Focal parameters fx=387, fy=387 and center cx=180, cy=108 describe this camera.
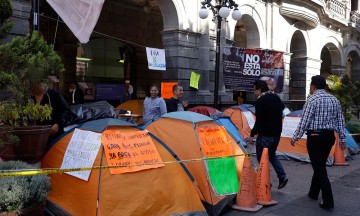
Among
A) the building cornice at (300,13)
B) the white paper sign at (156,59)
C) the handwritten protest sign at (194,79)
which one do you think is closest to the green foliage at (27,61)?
the white paper sign at (156,59)

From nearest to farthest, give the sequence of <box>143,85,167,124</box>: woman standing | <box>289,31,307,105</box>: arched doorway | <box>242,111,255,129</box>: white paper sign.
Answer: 1. <box>143,85,167,124</box>: woman standing
2. <box>242,111,255,129</box>: white paper sign
3. <box>289,31,307,105</box>: arched doorway

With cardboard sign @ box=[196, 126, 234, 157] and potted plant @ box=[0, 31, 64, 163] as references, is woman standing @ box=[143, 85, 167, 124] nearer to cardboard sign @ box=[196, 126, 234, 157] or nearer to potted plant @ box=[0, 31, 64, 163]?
cardboard sign @ box=[196, 126, 234, 157]

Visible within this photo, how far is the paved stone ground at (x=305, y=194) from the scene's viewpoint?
583 centimetres

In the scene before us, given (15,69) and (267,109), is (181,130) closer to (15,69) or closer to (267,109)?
(267,109)

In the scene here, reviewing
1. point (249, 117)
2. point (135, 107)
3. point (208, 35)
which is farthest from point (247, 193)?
point (208, 35)

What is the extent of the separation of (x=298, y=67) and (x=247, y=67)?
753 cm

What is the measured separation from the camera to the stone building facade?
43.7ft

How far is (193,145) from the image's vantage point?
592cm

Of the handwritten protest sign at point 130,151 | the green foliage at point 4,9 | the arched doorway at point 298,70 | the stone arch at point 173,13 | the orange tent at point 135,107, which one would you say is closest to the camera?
the green foliage at point 4,9

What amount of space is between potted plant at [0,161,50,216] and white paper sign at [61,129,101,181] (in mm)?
718

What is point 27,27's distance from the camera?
28.4ft

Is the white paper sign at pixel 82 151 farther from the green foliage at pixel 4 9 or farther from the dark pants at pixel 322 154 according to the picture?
the dark pants at pixel 322 154

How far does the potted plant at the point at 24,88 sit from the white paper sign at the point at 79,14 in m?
2.05

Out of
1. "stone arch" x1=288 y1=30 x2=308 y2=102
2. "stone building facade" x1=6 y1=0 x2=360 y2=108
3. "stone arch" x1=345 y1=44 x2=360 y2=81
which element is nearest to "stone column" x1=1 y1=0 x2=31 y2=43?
"stone building facade" x1=6 y1=0 x2=360 y2=108
